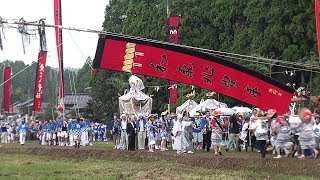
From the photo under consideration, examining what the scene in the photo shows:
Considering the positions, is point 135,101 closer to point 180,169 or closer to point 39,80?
point 39,80

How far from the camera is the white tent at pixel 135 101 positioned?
32.7 metres

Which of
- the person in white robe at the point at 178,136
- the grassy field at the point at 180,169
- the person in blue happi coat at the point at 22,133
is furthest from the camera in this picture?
the person in blue happi coat at the point at 22,133

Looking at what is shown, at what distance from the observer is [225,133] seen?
28094mm

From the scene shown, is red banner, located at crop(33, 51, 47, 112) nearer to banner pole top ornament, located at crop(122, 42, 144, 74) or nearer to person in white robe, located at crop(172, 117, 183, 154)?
person in white robe, located at crop(172, 117, 183, 154)

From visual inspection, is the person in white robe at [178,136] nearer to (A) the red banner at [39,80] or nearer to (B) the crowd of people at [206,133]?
(B) the crowd of people at [206,133]

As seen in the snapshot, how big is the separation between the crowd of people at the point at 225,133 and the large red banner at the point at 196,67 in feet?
5.20

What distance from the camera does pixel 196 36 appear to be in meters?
52.2

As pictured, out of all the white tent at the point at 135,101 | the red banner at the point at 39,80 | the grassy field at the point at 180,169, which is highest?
the red banner at the point at 39,80

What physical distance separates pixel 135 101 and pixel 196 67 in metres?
16.2

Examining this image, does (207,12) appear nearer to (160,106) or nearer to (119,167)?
(160,106)

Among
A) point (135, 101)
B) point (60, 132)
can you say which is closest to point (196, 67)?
point (135, 101)

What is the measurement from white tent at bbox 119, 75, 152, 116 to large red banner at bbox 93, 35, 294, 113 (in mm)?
15148

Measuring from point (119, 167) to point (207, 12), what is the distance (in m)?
33.7

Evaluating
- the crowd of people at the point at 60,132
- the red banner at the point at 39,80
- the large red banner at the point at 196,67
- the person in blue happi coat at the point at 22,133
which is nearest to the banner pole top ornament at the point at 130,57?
the large red banner at the point at 196,67
